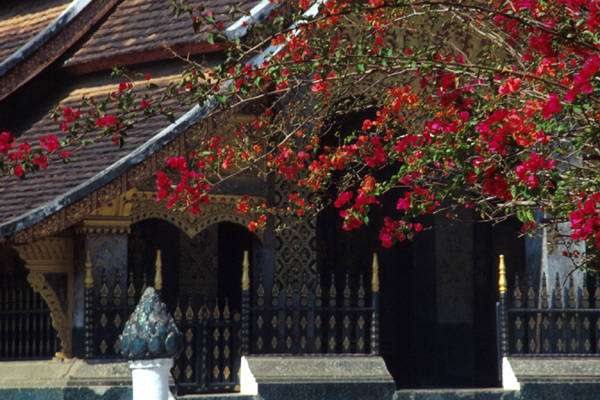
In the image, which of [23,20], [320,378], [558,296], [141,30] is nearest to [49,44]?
[141,30]

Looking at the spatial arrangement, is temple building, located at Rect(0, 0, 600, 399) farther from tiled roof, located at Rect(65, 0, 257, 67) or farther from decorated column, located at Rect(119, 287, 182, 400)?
decorated column, located at Rect(119, 287, 182, 400)

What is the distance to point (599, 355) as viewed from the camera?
1794 centimetres

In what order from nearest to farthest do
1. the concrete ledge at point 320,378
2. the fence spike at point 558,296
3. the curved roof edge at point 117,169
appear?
the curved roof edge at point 117,169 < the concrete ledge at point 320,378 < the fence spike at point 558,296

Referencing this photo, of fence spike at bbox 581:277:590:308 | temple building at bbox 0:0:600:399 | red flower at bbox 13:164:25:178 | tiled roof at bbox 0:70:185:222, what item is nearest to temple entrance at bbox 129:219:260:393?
temple building at bbox 0:0:600:399

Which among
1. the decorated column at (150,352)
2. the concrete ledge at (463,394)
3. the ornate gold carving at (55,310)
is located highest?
the ornate gold carving at (55,310)

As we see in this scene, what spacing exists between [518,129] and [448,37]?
16.9 ft

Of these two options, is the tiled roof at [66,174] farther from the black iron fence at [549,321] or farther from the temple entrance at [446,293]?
the temple entrance at [446,293]

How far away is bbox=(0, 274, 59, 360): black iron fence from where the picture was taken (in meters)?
17.0

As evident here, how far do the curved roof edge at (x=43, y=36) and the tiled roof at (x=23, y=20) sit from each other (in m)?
1.10

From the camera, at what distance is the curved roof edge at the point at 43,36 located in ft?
60.6

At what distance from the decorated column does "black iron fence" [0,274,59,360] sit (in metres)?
6.74

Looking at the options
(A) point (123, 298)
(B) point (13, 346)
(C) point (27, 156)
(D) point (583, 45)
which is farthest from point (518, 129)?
(B) point (13, 346)

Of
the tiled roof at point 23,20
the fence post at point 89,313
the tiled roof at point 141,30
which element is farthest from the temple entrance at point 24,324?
the tiled roof at point 23,20

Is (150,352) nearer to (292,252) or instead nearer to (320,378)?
(320,378)
